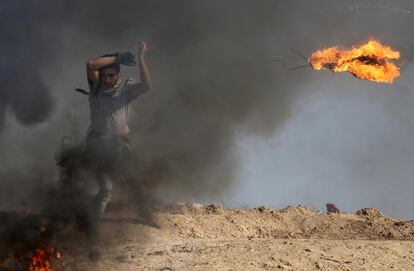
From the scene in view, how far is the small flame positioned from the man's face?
268 cm

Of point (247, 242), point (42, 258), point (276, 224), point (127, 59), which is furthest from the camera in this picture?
point (276, 224)

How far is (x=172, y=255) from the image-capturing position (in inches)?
279

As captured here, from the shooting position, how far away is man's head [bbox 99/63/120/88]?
24.9 ft

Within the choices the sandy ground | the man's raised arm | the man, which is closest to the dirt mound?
the sandy ground

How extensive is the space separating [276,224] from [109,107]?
4376 millimetres

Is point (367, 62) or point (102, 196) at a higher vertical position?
point (367, 62)

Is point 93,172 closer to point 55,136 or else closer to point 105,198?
point 105,198

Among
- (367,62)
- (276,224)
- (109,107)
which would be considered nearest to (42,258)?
(109,107)

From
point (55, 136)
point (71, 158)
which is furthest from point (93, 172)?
point (55, 136)

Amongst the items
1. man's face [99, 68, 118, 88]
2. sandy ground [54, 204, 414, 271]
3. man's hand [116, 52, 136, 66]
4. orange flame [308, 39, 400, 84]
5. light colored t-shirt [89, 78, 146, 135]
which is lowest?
sandy ground [54, 204, 414, 271]

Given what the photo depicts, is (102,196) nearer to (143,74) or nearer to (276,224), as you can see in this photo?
(143,74)

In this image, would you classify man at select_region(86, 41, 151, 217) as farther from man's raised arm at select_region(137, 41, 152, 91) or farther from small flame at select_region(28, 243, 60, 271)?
small flame at select_region(28, 243, 60, 271)

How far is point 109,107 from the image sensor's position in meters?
7.62

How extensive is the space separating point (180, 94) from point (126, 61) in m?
7.34
